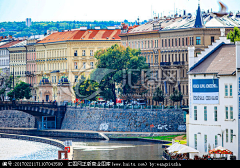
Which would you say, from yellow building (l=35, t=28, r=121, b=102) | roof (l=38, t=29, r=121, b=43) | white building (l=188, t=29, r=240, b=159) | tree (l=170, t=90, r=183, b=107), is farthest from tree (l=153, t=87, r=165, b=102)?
white building (l=188, t=29, r=240, b=159)

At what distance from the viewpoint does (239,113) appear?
2768 inches

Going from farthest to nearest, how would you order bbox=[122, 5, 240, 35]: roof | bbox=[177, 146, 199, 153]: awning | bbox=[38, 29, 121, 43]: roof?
bbox=[38, 29, 121, 43]: roof → bbox=[122, 5, 240, 35]: roof → bbox=[177, 146, 199, 153]: awning

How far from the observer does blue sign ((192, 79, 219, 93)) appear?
244 feet

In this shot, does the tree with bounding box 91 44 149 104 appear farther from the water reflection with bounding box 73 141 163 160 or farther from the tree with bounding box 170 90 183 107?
the water reflection with bounding box 73 141 163 160

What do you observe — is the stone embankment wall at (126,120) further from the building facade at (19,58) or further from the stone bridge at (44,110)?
the building facade at (19,58)

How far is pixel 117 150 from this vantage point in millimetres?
98812

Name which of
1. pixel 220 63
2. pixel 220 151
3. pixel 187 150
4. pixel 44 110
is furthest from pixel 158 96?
pixel 220 151

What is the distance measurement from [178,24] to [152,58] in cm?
985

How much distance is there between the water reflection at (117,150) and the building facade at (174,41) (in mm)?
25776

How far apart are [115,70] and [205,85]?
187 ft

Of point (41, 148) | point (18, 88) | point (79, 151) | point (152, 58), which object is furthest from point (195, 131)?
point (18, 88)

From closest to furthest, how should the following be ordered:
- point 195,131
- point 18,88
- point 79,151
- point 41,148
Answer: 1. point 195,131
2. point 79,151
3. point 41,148
4. point 18,88

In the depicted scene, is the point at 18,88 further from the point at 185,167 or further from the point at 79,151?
the point at 185,167

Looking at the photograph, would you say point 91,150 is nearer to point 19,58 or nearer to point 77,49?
point 77,49
